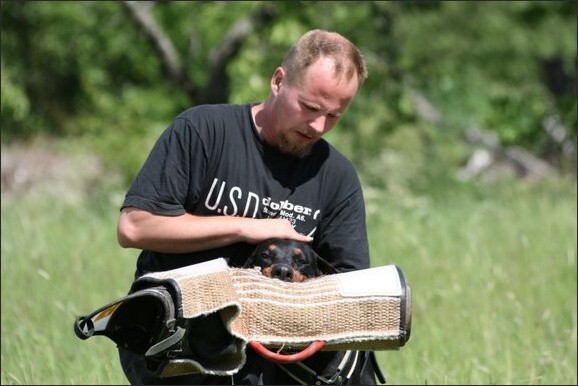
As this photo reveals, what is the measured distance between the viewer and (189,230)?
3752mm

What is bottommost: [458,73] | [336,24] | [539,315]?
[458,73]

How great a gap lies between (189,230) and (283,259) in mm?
318

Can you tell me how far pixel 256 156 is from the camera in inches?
156

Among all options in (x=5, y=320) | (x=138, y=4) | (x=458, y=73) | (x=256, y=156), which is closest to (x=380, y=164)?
(x=138, y=4)

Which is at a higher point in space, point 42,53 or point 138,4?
point 138,4

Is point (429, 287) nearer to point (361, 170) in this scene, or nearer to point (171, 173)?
point (171, 173)

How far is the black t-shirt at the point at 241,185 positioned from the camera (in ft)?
12.5

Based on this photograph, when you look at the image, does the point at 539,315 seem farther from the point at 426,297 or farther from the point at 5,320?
the point at 5,320

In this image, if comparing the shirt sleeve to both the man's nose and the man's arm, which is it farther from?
the man's nose

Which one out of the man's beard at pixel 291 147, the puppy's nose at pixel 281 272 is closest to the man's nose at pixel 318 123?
the man's beard at pixel 291 147

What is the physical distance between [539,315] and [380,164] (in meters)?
7.17

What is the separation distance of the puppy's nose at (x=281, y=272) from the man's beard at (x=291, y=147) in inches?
16.6

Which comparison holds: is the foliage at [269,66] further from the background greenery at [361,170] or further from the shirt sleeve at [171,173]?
the shirt sleeve at [171,173]

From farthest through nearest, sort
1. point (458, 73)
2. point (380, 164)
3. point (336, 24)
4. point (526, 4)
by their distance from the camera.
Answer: point (458, 73) → point (526, 4) → point (380, 164) → point (336, 24)
